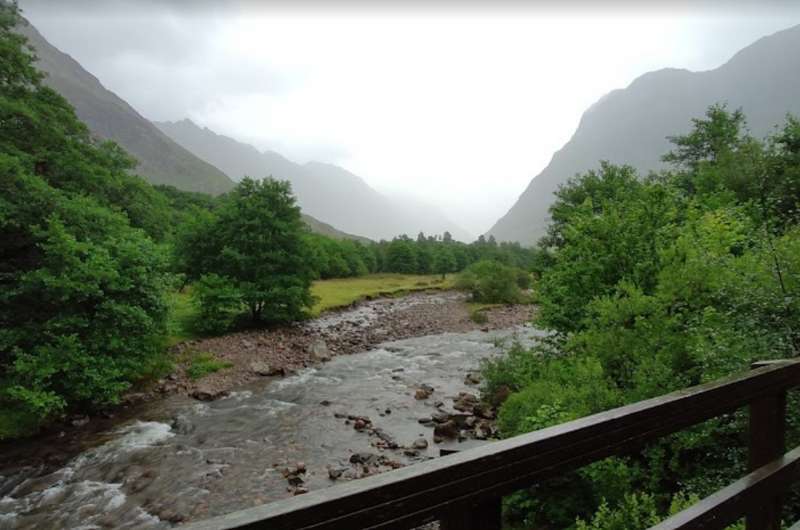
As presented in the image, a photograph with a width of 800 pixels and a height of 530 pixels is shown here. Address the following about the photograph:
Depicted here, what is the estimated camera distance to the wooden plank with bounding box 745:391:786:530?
238 cm

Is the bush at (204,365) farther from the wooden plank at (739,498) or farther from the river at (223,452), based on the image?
the wooden plank at (739,498)

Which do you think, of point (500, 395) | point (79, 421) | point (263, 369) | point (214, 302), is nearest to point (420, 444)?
point (500, 395)

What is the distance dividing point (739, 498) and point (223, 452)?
13.4 metres

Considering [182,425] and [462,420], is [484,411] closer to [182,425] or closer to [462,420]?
[462,420]

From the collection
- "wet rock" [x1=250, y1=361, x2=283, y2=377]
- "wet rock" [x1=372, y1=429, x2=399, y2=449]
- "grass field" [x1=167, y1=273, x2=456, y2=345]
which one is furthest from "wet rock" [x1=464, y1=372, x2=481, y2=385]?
"grass field" [x1=167, y1=273, x2=456, y2=345]

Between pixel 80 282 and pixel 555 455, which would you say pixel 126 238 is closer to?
pixel 80 282

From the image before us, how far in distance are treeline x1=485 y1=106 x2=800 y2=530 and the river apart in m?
4.46

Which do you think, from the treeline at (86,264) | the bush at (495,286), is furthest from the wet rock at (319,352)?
the bush at (495,286)

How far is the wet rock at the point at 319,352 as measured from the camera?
2423 cm

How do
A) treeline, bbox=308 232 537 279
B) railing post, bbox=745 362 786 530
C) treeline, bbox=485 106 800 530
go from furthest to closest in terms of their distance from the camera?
treeline, bbox=308 232 537 279 → treeline, bbox=485 106 800 530 → railing post, bbox=745 362 786 530

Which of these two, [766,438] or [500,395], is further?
[500,395]

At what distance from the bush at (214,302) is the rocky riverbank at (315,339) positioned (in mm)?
1193

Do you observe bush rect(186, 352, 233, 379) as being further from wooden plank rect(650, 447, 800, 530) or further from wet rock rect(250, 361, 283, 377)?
wooden plank rect(650, 447, 800, 530)

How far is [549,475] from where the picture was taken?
1.47 meters
